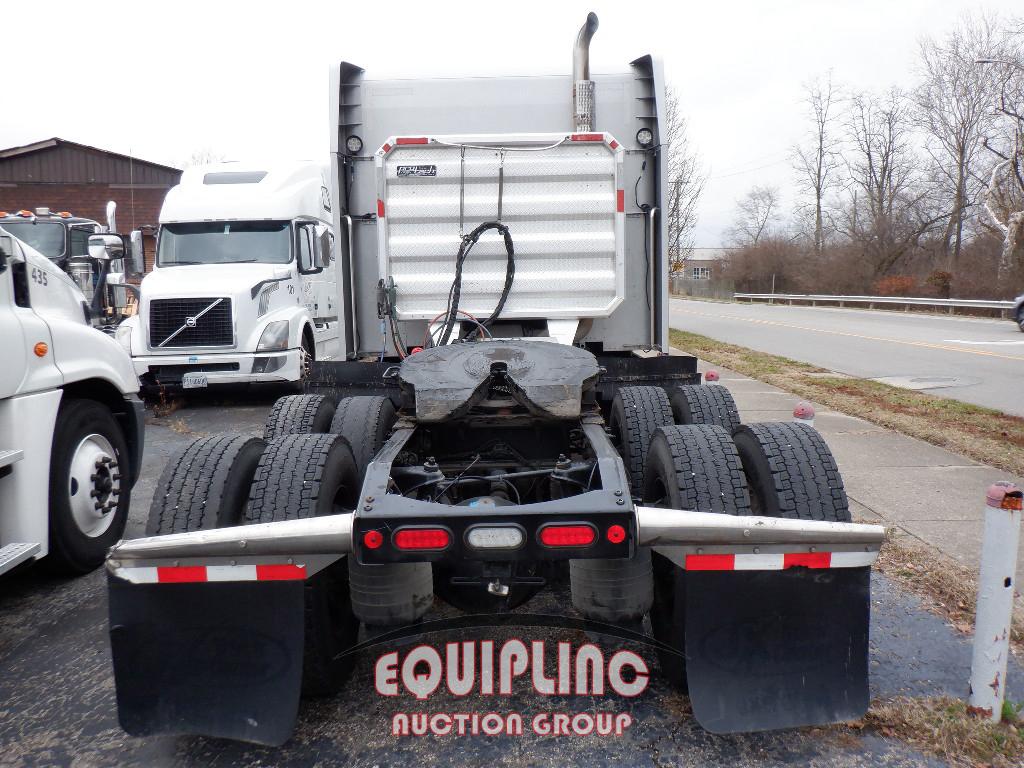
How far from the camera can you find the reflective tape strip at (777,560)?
8.45ft

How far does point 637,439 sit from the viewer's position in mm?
4219

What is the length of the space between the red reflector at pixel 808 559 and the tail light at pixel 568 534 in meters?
0.64

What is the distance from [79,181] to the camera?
29.0m

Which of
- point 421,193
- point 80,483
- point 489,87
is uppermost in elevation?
point 489,87

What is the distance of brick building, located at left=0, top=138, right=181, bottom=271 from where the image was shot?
2838cm

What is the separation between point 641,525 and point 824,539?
0.58 meters

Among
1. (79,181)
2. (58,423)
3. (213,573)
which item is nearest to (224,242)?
(58,423)

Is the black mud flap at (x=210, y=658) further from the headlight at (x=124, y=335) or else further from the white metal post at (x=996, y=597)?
the headlight at (x=124, y=335)

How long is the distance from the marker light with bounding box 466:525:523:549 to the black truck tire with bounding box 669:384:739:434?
2167 mm

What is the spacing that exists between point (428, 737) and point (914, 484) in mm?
4689

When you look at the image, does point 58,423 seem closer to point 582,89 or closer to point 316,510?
point 316,510

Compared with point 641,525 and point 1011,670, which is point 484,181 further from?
point 1011,670

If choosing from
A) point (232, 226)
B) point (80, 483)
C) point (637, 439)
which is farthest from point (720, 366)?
point (80, 483)

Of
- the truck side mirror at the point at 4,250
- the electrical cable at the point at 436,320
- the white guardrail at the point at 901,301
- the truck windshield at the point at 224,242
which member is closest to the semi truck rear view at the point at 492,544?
the electrical cable at the point at 436,320
